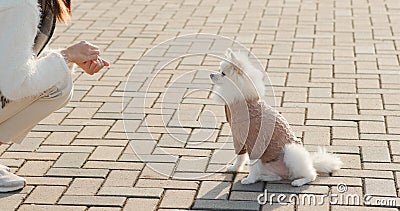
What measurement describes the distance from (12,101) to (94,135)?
1107 mm

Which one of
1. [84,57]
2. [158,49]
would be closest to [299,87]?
[158,49]

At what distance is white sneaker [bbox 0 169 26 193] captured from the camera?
407cm

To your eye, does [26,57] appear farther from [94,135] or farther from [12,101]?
[94,135]

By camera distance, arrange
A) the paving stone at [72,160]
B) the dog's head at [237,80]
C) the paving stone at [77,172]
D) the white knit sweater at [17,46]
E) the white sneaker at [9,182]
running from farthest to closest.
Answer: the paving stone at [72,160]
the paving stone at [77,172]
the white sneaker at [9,182]
the dog's head at [237,80]
the white knit sweater at [17,46]

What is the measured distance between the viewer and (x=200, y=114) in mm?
5312

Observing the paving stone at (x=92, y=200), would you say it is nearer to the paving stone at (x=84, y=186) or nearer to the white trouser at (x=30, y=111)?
the paving stone at (x=84, y=186)

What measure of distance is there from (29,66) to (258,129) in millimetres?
1166

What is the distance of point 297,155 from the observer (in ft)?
13.2

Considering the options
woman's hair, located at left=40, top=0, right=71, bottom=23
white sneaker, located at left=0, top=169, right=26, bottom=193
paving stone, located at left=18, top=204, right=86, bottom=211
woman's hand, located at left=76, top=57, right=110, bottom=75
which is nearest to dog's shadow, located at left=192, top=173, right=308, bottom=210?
paving stone, located at left=18, top=204, right=86, bottom=211

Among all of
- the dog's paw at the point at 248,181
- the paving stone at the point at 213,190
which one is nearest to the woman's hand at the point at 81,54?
the paving stone at the point at 213,190

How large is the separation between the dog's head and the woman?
0.62 metres

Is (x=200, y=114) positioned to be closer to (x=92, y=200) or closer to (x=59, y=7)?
(x=92, y=200)

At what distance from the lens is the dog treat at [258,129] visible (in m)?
4.02

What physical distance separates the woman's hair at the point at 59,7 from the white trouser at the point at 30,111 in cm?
31
